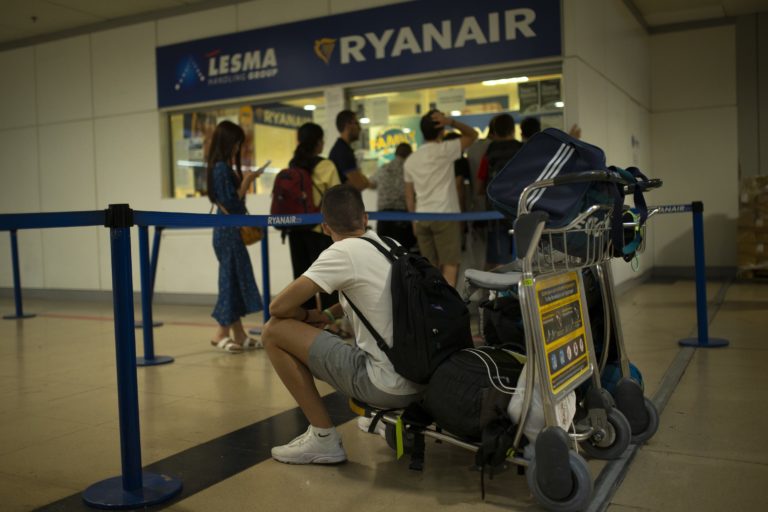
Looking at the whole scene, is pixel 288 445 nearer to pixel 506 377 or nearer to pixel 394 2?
pixel 506 377

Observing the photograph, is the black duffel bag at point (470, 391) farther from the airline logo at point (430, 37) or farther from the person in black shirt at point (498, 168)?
the airline logo at point (430, 37)

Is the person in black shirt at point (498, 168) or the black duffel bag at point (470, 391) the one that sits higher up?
the person in black shirt at point (498, 168)

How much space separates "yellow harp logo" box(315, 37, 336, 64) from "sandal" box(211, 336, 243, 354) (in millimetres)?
3482

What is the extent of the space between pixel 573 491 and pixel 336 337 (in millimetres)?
1055

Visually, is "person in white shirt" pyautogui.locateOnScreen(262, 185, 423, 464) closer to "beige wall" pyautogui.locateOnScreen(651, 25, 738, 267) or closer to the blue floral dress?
the blue floral dress

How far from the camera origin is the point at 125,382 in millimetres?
2488

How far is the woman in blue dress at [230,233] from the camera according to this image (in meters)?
5.17

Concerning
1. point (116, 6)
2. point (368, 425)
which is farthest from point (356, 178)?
point (116, 6)

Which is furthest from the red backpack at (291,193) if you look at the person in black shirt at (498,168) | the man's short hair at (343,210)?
the man's short hair at (343,210)

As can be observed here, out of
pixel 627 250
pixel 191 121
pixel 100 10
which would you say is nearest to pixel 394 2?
pixel 191 121

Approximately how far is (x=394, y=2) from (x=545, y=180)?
5360mm

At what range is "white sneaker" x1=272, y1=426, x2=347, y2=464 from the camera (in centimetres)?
284

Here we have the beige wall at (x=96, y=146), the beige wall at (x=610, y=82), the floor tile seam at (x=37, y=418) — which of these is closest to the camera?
the floor tile seam at (x=37, y=418)

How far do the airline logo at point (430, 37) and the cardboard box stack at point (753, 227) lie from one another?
4199 mm
